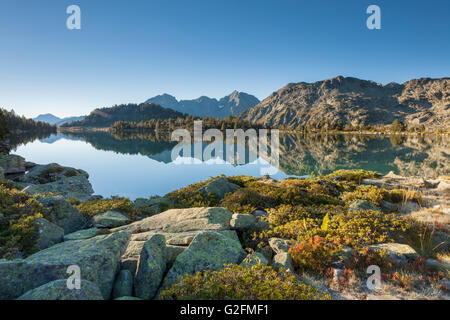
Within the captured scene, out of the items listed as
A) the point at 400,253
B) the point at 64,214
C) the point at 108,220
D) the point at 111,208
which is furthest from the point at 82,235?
the point at 400,253

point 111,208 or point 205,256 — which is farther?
point 111,208

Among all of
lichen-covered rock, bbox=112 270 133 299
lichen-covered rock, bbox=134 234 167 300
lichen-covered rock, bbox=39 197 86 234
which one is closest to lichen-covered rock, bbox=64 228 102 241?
lichen-covered rock, bbox=39 197 86 234

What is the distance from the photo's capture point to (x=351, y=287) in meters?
5.63

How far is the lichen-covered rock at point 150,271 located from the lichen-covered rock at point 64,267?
647 millimetres

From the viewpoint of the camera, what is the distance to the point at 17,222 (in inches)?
304

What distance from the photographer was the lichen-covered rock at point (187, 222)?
27.9ft

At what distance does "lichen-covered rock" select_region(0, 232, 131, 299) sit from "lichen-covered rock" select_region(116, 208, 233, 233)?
9.47 feet

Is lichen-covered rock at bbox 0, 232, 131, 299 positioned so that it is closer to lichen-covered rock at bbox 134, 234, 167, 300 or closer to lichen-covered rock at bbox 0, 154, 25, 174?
lichen-covered rock at bbox 134, 234, 167, 300

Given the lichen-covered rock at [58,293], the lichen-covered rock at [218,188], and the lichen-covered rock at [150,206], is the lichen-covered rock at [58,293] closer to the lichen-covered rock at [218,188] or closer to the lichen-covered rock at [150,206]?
the lichen-covered rock at [150,206]

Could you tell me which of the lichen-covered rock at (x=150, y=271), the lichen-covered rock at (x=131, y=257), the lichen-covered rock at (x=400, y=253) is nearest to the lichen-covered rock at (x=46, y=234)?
the lichen-covered rock at (x=131, y=257)

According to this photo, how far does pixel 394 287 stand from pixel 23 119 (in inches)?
9399

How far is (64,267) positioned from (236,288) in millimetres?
3758

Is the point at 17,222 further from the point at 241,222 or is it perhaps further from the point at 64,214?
the point at 241,222
